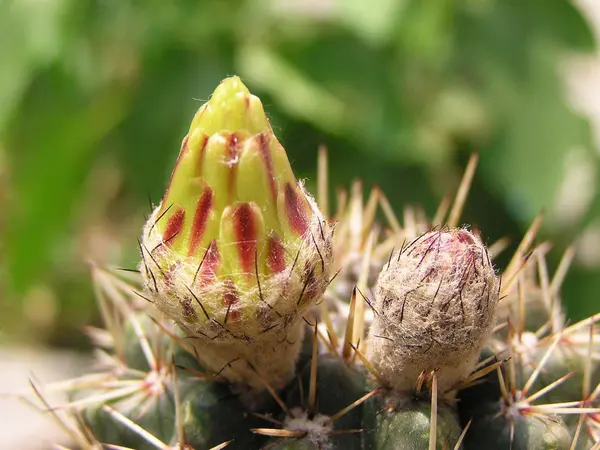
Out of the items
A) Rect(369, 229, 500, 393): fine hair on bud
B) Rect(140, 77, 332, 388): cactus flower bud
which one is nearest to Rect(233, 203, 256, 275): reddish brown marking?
Rect(140, 77, 332, 388): cactus flower bud

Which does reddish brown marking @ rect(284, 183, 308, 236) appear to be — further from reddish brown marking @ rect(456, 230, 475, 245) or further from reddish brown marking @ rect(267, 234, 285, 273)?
reddish brown marking @ rect(456, 230, 475, 245)

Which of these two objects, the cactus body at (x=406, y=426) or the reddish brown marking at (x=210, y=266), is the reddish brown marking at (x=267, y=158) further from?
the cactus body at (x=406, y=426)

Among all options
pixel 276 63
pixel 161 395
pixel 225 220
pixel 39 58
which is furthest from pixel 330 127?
pixel 225 220

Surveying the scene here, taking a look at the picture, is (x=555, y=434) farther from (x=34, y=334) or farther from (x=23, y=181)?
(x=34, y=334)

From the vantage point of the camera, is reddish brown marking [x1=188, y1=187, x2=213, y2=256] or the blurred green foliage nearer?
reddish brown marking [x1=188, y1=187, x2=213, y2=256]

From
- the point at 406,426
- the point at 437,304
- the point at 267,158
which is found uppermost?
the point at 267,158

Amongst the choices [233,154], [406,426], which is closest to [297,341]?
[406,426]

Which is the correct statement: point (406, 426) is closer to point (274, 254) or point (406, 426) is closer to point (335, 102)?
point (274, 254)
